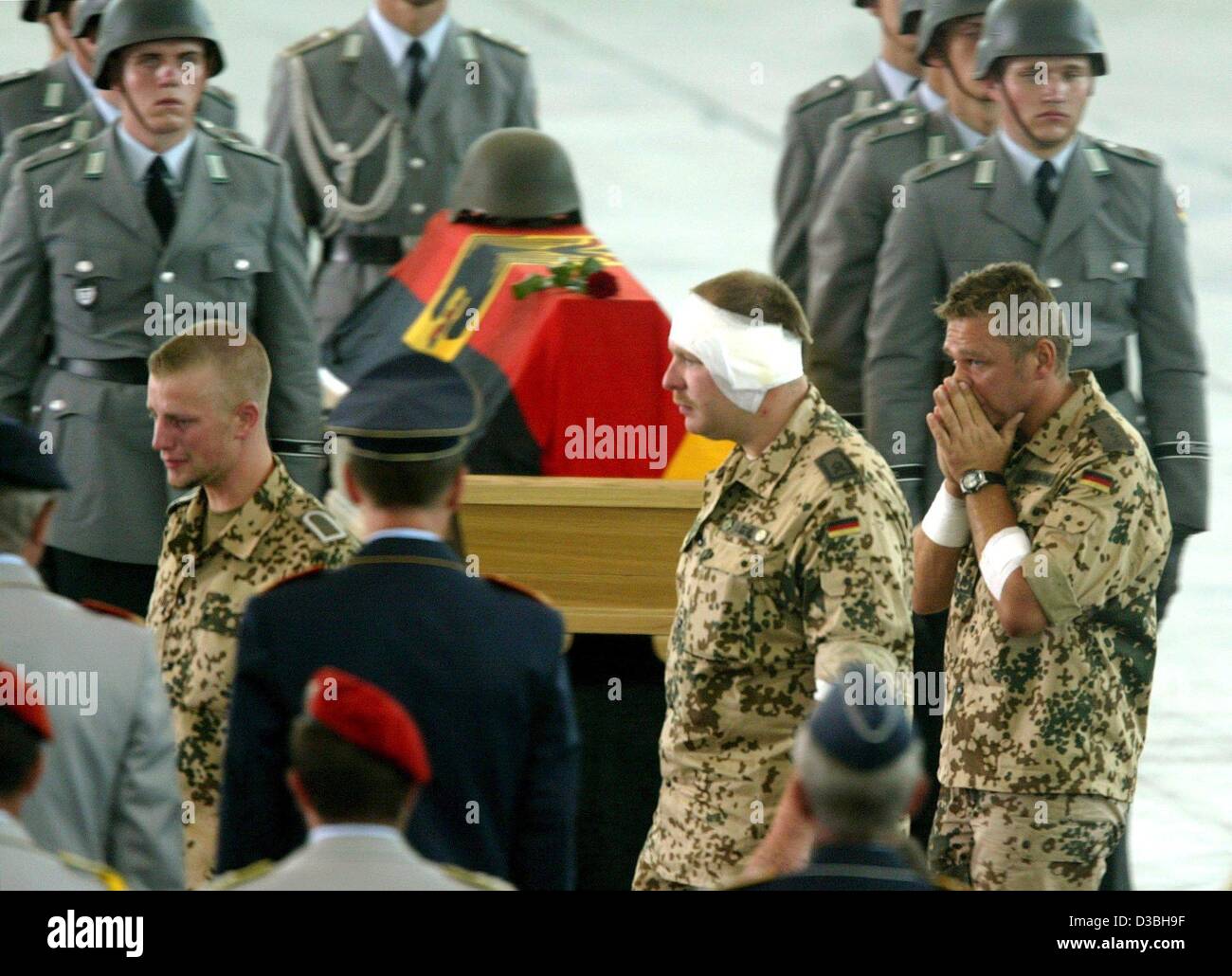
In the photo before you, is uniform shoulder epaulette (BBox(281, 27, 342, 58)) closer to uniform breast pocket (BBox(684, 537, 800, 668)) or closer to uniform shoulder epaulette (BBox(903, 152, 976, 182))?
uniform shoulder epaulette (BBox(903, 152, 976, 182))

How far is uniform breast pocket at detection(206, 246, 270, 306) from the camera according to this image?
5.51m

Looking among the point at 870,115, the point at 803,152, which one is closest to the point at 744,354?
the point at 870,115

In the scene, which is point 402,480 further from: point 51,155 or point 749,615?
point 51,155

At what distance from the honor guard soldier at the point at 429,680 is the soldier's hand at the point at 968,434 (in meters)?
1.21

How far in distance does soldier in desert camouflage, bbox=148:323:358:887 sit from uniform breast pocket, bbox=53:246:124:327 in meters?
1.18

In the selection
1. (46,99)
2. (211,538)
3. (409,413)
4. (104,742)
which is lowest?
(104,742)

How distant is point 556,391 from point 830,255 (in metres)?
1.03

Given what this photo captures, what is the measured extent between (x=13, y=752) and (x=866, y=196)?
10.9 ft

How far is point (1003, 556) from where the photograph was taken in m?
4.27

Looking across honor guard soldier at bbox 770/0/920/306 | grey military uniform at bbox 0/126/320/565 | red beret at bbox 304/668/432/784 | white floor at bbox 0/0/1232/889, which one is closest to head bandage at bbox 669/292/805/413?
red beret at bbox 304/668/432/784

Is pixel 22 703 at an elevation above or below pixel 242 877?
above

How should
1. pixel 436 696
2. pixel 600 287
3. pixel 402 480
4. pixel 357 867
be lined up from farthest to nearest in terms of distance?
1. pixel 600 287
2. pixel 402 480
3. pixel 436 696
4. pixel 357 867

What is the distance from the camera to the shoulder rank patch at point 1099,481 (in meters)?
4.27

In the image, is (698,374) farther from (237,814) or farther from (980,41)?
(980,41)
